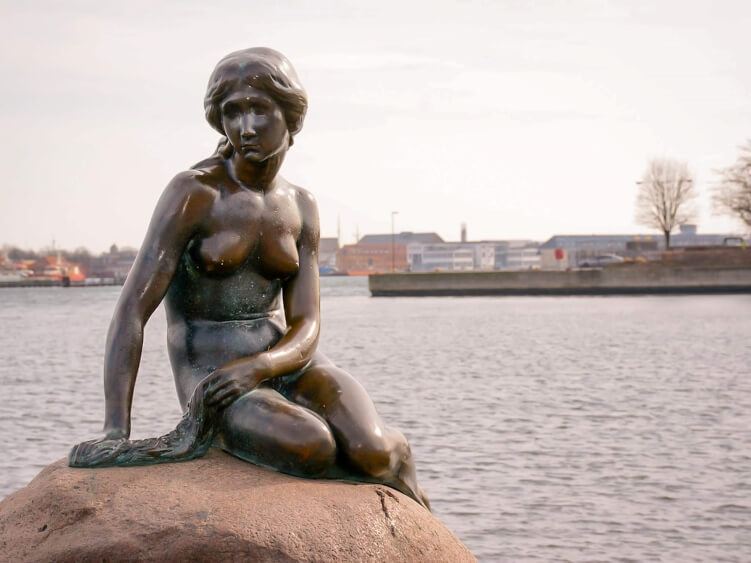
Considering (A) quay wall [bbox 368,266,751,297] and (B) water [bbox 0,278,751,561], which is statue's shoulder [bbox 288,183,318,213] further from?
(A) quay wall [bbox 368,266,751,297]

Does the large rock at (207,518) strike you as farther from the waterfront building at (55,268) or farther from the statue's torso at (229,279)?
the waterfront building at (55,268)

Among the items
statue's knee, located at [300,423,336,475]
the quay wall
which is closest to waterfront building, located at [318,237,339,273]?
the quay wall

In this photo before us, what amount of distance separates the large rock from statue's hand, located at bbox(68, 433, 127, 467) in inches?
2.0

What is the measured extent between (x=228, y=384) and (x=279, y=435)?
300 mm

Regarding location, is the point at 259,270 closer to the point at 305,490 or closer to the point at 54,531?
the point at 305,490

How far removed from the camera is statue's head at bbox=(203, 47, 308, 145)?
5305 mm

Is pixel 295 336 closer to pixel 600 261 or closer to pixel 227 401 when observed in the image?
pixel 227 401

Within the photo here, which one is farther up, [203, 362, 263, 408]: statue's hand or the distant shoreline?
[203, 362, 263, 408]: statue's hand

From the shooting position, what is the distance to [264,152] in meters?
5.37

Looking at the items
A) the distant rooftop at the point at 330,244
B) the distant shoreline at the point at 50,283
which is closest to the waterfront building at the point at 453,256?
the distant rooftop at the point at 330,244

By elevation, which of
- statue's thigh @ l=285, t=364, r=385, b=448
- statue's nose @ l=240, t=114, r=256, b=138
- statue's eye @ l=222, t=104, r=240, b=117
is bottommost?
statue's thigh @ l=285, t=364, r=385, b=448

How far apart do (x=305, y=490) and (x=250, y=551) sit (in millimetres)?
388

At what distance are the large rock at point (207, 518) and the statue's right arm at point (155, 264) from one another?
46 centimetres

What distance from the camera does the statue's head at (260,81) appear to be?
5.30 meters
